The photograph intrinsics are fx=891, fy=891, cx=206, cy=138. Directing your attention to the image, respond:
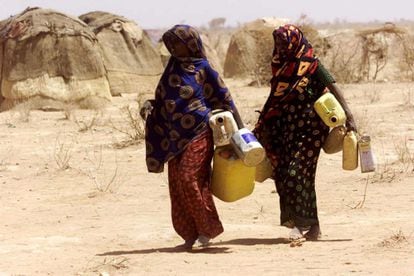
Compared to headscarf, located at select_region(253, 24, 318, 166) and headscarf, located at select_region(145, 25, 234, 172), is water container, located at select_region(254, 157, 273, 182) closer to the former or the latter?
headscarf, located at select_region(253, 24, 318, 166)

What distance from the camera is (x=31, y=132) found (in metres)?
13.0

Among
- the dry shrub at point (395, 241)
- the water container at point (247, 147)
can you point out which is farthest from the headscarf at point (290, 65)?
the dry shrub at point (395, 241)

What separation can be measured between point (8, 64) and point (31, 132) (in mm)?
3169

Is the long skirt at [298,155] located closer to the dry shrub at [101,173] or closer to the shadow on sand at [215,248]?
the shadow on sand at [215,248]

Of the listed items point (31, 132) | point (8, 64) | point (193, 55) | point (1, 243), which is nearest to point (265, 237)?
point (193, 55)

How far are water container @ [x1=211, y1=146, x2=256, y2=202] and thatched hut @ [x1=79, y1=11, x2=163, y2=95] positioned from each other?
11.7 meters

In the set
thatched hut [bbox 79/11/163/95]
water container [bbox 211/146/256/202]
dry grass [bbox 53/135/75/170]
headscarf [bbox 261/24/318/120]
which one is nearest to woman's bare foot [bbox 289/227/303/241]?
water container [bbox 211/146/256/202]

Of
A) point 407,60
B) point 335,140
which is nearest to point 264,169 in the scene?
point 335,140

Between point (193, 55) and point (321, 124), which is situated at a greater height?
Result: point (193, 55)

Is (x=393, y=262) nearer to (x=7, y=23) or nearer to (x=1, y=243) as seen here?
(x=1, y=243)

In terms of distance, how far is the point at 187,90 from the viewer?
223 inches

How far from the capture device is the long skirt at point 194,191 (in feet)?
18.6

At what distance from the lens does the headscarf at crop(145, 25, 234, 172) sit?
18.6 ft

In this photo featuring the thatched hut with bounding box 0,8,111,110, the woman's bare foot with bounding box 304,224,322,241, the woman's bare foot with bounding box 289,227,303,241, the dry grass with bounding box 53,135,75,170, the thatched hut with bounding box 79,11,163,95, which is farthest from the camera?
the thatched hut with bounding box 79,11,163,95
